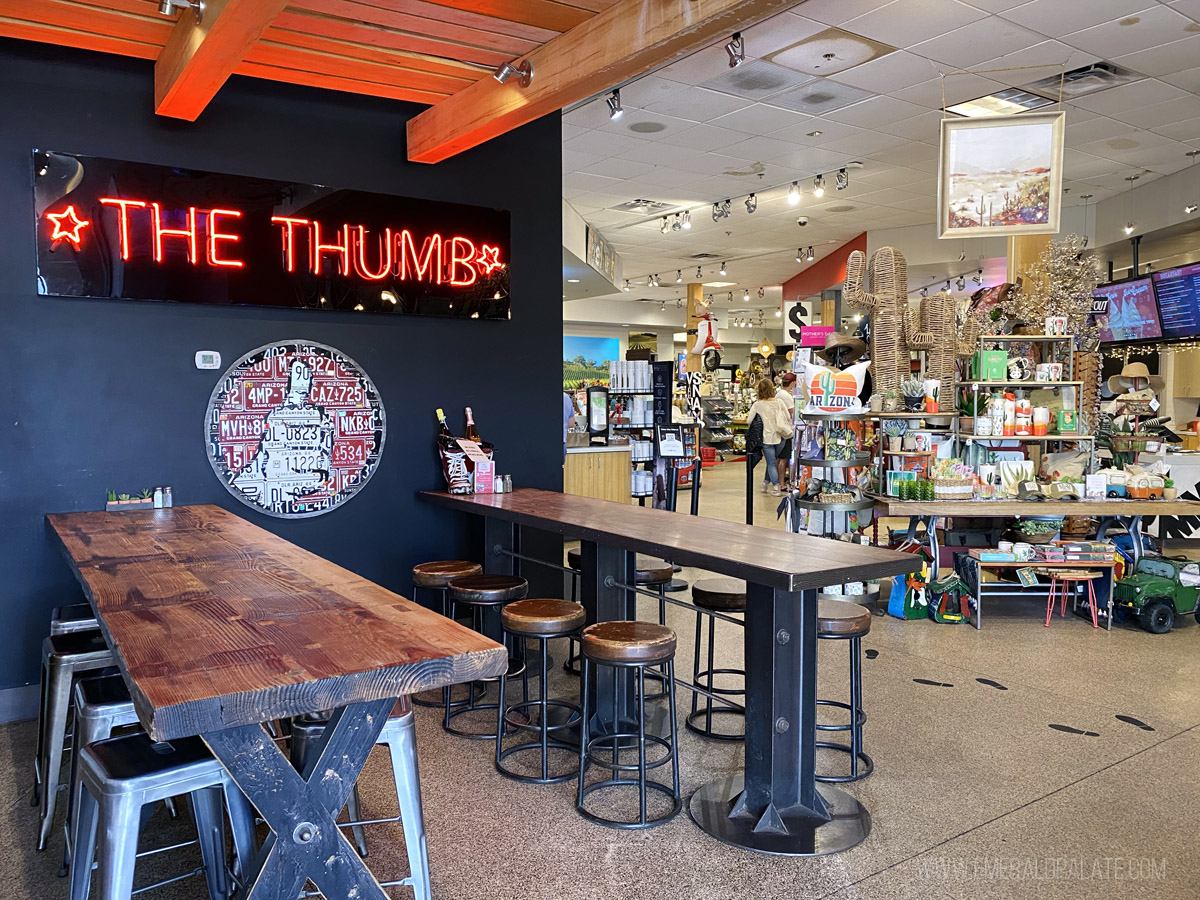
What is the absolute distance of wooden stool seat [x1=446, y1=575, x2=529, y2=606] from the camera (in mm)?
3547

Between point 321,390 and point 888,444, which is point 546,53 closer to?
point 321,390

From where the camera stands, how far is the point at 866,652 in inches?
188

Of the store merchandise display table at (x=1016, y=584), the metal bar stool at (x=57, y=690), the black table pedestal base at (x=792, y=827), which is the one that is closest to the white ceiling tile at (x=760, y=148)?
the store merchandise display table at (x=1016, y=584)

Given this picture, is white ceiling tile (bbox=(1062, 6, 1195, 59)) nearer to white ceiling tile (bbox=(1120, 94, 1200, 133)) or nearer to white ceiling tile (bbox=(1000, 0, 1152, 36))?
white ceiling tile (bbox=(1000, 0, 1152, 36))

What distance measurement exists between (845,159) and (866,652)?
15.8ft

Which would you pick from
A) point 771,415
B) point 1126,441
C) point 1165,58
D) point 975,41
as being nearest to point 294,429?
point 975,41

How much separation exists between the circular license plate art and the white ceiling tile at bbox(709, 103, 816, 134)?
12.0 ft

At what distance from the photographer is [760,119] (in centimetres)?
668

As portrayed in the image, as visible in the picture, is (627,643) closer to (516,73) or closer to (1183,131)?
(516,73)

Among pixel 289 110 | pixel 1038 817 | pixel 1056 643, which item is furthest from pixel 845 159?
pixel 1038 817

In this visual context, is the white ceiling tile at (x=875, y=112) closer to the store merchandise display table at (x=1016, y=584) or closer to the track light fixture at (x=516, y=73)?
the store merchandise display table at (x=1016, y=584)

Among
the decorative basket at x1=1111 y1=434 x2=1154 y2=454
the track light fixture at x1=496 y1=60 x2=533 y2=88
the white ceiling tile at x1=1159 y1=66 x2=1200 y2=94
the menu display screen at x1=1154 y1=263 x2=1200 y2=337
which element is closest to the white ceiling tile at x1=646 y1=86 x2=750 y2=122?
the track light fixture at x1=496 y1=60 x2=533 y2=88

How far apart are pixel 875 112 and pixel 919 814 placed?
526 cm

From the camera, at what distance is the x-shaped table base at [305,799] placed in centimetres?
172
